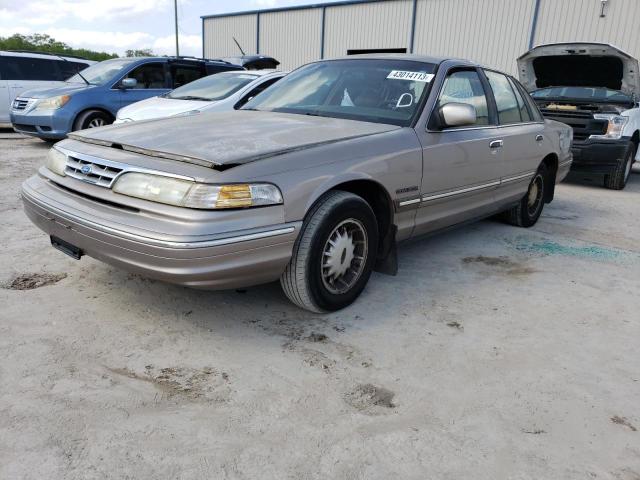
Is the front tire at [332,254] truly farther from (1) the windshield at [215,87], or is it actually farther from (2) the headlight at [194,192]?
(1) the windshield at [215,87]

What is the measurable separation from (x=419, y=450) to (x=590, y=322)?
69.8 inches

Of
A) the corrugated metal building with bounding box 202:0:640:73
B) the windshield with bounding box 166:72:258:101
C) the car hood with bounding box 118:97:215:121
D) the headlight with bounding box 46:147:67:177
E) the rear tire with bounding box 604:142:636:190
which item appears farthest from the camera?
the corrugated metal building with bounding box 202:0:640:73

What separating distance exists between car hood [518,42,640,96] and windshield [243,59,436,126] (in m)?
4.93

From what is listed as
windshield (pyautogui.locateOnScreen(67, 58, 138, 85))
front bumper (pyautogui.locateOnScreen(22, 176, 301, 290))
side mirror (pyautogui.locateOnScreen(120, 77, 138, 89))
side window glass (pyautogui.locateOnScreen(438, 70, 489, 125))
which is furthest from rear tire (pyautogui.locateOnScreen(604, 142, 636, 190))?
windshield (pyautogui.locateOnScreen(67, 58, 138, 85))

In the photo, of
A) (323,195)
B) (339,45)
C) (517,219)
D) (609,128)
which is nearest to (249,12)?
(339,45)

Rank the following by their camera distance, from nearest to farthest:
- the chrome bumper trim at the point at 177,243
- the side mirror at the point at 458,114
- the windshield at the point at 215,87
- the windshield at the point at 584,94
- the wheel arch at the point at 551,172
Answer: the chrome bumper trim at the point at 177,243, the side mirror at the point at 458,114, the wheel arch at the point at 551,172, the windshield at the point at 215,87, the windshield at the point at 584,94

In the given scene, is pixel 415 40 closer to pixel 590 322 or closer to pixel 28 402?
pixel 590 322

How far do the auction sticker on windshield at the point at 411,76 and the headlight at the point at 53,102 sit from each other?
6.63 meters

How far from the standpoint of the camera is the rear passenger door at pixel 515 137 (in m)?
4.51

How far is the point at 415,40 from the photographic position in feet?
63.7

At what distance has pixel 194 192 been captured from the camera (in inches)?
97.3

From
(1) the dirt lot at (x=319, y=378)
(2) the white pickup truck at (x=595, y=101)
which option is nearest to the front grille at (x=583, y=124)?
(2) the white pickup truck at (x=595, y=101)

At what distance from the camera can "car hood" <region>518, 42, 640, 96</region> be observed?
7520mm

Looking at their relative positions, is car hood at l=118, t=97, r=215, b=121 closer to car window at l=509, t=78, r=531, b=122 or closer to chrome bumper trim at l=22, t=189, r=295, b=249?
car window at l=509, t=78, r=531, b=122
